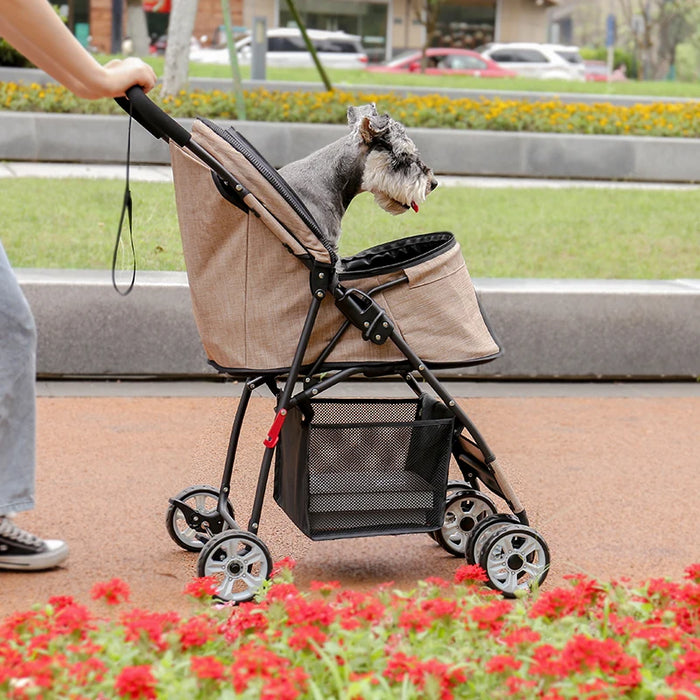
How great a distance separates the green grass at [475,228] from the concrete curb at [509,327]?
0.59m

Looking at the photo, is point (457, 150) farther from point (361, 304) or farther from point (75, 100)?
point (361, 304)

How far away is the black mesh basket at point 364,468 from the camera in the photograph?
12.1ft

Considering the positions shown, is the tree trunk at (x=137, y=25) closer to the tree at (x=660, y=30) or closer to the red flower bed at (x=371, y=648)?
the tree at (x=660, y=30)

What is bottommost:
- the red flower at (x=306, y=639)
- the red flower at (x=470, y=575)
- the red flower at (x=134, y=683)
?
the red flower at (x=470, y=575)

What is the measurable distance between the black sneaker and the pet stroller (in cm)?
59

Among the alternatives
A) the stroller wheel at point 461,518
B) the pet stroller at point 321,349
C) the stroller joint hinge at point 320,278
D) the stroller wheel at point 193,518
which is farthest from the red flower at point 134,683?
the stroller wheel at point 461,518

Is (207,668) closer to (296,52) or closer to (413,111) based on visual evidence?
(413,111)

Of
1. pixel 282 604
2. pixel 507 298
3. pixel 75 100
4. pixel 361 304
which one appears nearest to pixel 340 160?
pixel 361 304

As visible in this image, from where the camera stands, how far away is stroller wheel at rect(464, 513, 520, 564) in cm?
378

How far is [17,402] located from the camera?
3.76 meters

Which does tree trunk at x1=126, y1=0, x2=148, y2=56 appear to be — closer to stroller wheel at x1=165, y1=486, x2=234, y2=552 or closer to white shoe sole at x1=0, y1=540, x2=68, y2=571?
stroller wheel at x1=165, y1=486, x2=234, y2=552

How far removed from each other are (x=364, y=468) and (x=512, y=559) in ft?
1.77

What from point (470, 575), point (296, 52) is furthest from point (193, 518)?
point (296, 52)

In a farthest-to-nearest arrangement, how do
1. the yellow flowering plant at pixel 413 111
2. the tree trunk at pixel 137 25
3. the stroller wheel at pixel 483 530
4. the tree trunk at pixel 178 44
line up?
the tree trunk at pixel 137 25, the tree trunk at pixel 178 44, the yellow flowering plant at pixel 413 111, the stroller wheel at pixel 483 530
